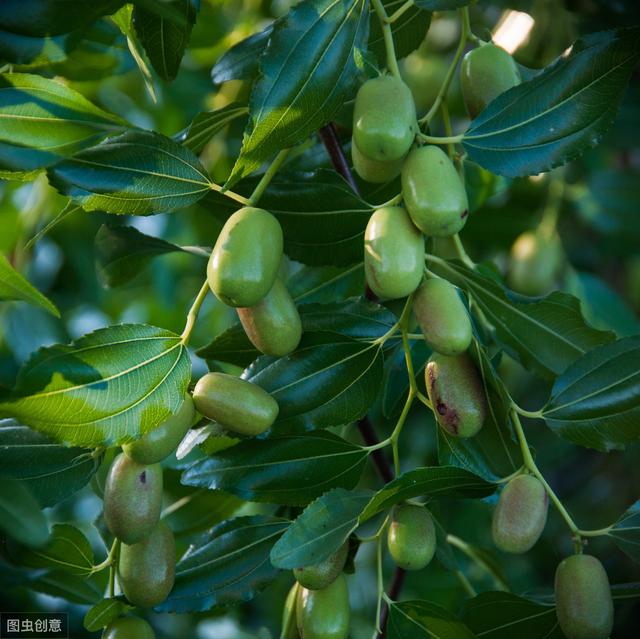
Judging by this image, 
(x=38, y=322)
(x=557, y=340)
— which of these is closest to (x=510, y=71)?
(x=557, y=340)

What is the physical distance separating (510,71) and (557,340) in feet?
1.01

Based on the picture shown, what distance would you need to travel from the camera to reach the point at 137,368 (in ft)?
3.00

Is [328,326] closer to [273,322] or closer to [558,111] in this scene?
[273,322]

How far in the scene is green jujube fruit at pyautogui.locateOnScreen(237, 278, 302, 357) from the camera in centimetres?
91

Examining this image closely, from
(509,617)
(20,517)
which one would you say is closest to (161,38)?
(20,517)

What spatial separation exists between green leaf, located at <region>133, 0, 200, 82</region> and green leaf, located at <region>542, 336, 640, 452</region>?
→ 0.55 meters

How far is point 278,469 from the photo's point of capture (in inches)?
39.6

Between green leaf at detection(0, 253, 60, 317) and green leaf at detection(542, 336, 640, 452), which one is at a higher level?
green leaf at detection(0, 253, 60, 317)

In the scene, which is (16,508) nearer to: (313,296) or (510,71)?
(313,296)

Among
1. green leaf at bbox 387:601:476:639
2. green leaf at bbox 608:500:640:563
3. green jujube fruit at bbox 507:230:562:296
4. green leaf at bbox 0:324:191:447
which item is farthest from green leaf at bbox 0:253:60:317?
green jujube fruit at bbox 507:230:562:296

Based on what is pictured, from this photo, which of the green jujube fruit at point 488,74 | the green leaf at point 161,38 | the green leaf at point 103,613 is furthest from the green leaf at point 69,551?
the green jujube fruit at point 488,74

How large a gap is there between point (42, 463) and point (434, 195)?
1.61 ft

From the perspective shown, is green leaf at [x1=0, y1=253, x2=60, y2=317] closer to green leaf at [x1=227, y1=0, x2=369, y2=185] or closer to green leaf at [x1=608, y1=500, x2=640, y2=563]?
green leaf at [x1=227, y1=0, x2=369, y2=185]

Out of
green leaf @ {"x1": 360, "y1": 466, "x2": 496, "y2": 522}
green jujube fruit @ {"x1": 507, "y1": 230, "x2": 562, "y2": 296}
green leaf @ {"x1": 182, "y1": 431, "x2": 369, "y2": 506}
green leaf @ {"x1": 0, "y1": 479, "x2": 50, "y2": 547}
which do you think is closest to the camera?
green leaf @ {"x1": 0, "y1": 479, "x2": 50, "y2": 547}
